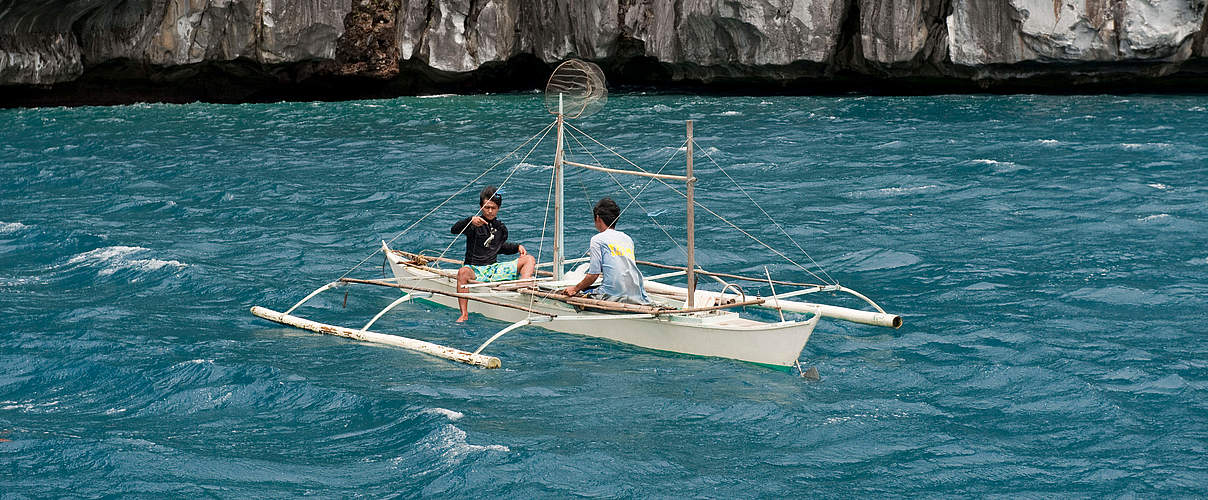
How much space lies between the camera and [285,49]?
136ft

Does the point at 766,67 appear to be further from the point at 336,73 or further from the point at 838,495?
the point at 838,495

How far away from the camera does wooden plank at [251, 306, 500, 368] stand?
11.8 metres

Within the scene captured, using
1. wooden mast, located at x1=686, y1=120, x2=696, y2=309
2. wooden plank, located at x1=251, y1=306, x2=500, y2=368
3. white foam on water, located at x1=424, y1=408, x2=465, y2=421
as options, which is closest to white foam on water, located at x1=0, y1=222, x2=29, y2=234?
wooden plank, located at x1=251, y1=306, x2=500, y2=368

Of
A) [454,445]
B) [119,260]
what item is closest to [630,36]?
[119,260]

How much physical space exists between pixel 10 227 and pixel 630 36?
26.9m

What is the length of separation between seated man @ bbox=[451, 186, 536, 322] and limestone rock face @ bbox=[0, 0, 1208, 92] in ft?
86.4

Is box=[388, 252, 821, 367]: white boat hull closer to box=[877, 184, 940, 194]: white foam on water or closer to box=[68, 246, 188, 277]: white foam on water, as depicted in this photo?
box=[68, 246, 188, 277]: white foam on water

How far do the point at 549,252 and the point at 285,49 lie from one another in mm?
26304

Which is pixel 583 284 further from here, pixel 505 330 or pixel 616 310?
pixel 505 330

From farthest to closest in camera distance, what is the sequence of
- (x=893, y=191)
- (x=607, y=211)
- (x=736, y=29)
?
(x=736, y=29) → (x=893, y=191) → (x=607, y=211)

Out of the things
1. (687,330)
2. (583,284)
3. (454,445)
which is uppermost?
(583,284)

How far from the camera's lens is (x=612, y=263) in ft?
41.1

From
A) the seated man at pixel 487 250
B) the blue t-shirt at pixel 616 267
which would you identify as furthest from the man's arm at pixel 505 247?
the blue t-shirt at pixel 616 267

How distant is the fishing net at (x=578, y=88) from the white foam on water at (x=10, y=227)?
10720 mm
